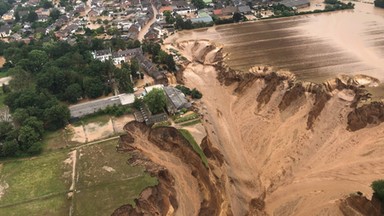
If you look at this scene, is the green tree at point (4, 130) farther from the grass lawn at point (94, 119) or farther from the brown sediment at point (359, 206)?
the brown sediment at point (359, 206)

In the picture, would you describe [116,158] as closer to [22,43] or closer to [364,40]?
[22,43]

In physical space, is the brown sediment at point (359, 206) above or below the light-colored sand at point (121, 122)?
above

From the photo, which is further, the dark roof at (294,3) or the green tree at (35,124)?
the dark roof at (294,3)

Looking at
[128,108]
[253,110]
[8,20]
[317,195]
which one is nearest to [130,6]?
[8,20]

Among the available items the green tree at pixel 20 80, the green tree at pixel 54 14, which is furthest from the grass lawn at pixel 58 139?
the green tree at pixel 54 14

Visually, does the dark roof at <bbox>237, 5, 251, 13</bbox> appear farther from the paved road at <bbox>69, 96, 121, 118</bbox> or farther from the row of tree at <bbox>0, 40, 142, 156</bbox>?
the paved road at <bbox>69, 96, 121, 118</bbox>

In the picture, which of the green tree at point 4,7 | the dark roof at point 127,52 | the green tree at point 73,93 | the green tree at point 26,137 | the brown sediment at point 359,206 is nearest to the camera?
the brown sediment at point 359,206

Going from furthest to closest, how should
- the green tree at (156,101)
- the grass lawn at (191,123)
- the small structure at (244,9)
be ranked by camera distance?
the small structure at (244,9) < the green tree at (156,101) < the grass lawn at (191,123)
